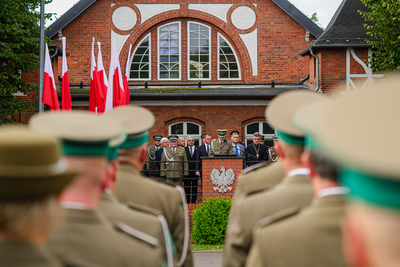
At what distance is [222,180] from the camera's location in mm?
11398

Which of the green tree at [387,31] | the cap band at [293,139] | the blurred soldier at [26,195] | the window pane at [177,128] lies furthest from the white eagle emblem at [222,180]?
the window pane at [177,128]

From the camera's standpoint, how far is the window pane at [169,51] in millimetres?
23328

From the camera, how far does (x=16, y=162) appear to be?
5.22ft

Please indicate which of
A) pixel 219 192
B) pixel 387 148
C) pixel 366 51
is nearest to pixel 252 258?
pixel 387 148

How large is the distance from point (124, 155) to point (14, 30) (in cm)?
1341

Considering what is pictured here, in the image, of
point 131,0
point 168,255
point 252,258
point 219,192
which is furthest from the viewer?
point 131,0

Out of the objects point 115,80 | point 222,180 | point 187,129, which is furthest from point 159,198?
point 187,129

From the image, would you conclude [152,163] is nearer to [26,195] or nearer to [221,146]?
[221,146]

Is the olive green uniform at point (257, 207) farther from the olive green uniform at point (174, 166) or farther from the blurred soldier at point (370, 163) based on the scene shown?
the olive green uniform at point (174, 166)

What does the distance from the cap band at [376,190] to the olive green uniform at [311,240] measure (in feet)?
2.77

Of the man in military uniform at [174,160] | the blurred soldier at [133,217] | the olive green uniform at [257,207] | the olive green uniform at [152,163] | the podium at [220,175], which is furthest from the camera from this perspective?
the olive green uniform at [152,163]

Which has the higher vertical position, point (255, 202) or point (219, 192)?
point (255, 202)

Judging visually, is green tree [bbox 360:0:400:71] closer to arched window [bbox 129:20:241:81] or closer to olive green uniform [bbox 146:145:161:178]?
arched window [bbox 129:20:241:81]

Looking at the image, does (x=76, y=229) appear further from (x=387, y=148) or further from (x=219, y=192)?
(x=219, y=192)
